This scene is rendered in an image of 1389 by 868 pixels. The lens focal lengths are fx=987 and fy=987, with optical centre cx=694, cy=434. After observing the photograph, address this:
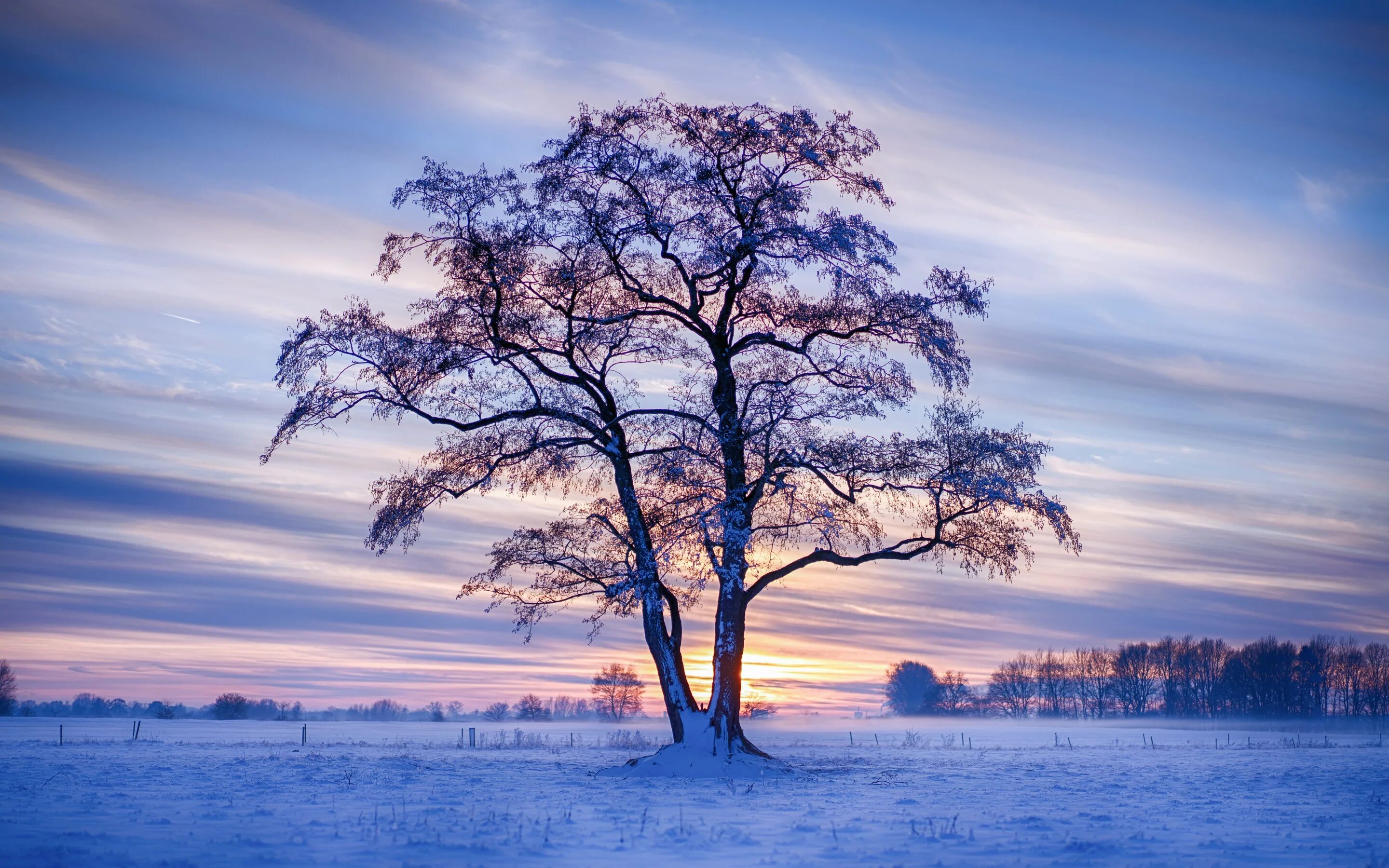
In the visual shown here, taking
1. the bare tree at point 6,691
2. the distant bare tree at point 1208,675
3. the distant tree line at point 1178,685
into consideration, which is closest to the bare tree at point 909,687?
the distant tree line at point 1178,685

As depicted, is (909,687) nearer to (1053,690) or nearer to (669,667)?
(1053,690)

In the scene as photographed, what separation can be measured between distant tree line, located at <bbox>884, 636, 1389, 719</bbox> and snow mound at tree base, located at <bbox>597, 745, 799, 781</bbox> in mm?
116296

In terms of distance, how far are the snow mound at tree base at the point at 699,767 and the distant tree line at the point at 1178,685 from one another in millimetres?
116296

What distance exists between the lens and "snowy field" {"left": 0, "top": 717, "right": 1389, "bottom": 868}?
43.9 feet

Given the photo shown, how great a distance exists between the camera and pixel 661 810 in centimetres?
1883

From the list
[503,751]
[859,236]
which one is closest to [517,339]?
[859,236]

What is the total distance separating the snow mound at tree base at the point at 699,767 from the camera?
84.6 ft

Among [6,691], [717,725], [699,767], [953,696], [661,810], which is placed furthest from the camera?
[953,696]

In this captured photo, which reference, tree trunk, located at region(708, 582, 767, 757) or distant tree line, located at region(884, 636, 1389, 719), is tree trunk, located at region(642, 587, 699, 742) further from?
distant tree line, located at region(884, 636, 1389, 719)

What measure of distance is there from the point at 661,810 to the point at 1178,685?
137 m

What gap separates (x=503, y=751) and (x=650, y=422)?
770 inches

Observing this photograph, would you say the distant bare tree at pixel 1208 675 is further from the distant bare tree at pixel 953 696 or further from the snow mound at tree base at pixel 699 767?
the snow mound at tree base at pixel 699 767

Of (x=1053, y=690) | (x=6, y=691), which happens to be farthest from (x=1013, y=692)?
(x=6, y=691)

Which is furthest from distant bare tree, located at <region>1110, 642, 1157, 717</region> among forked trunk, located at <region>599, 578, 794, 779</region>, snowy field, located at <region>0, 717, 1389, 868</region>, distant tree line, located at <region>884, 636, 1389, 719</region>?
forked trunk, located at <region>599, 578, 794, 779</region>
